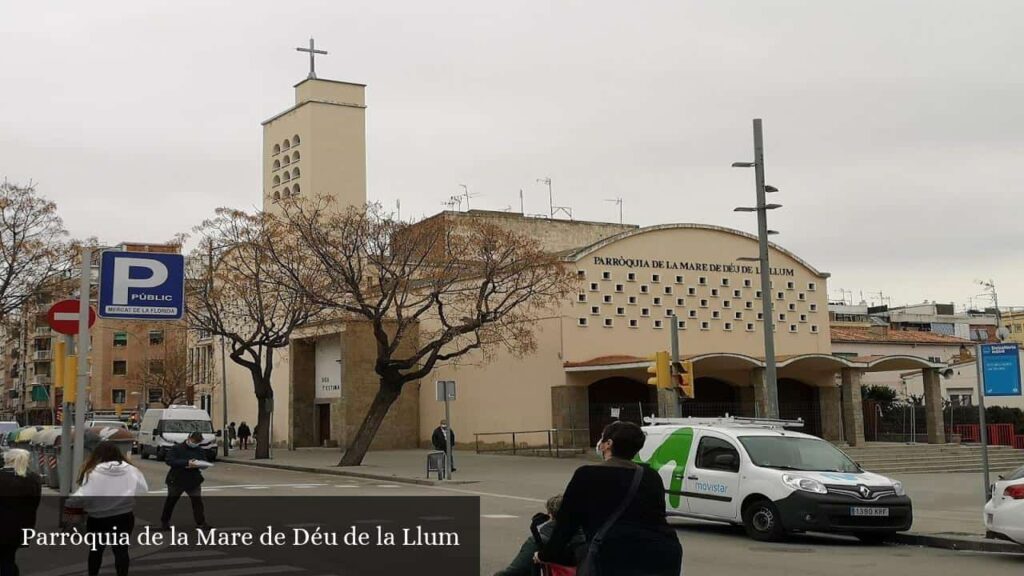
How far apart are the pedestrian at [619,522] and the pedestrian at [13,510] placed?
5.12 metres

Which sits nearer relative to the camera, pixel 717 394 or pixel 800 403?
pixel 800 403

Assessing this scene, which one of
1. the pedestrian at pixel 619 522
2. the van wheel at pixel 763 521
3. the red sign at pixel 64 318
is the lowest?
the van wheel at pixel 763 521

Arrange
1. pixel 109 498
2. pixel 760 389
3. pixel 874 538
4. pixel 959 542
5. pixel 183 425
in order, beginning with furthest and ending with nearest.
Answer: pixel 183 425, pixel 760 389, pixel 874 538, pixel 959 542, pixel 109 498

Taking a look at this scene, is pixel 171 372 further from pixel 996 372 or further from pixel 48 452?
pixel 996 372

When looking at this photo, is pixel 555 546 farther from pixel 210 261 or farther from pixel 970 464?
pixel 210 261

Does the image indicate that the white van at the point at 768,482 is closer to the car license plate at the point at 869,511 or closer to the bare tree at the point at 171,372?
the car license plate at the point at 869,511

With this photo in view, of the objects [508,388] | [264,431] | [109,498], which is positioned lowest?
[264,431]

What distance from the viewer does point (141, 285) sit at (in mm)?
12484

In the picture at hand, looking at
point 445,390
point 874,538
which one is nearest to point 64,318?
point 874,538

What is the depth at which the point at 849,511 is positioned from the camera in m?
14.9

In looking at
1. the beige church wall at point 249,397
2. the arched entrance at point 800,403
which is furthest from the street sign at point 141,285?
the beige church wall at point 249,397

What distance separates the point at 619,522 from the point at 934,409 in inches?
1649

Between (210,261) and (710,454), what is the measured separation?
30.4 m

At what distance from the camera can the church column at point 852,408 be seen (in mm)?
43188
